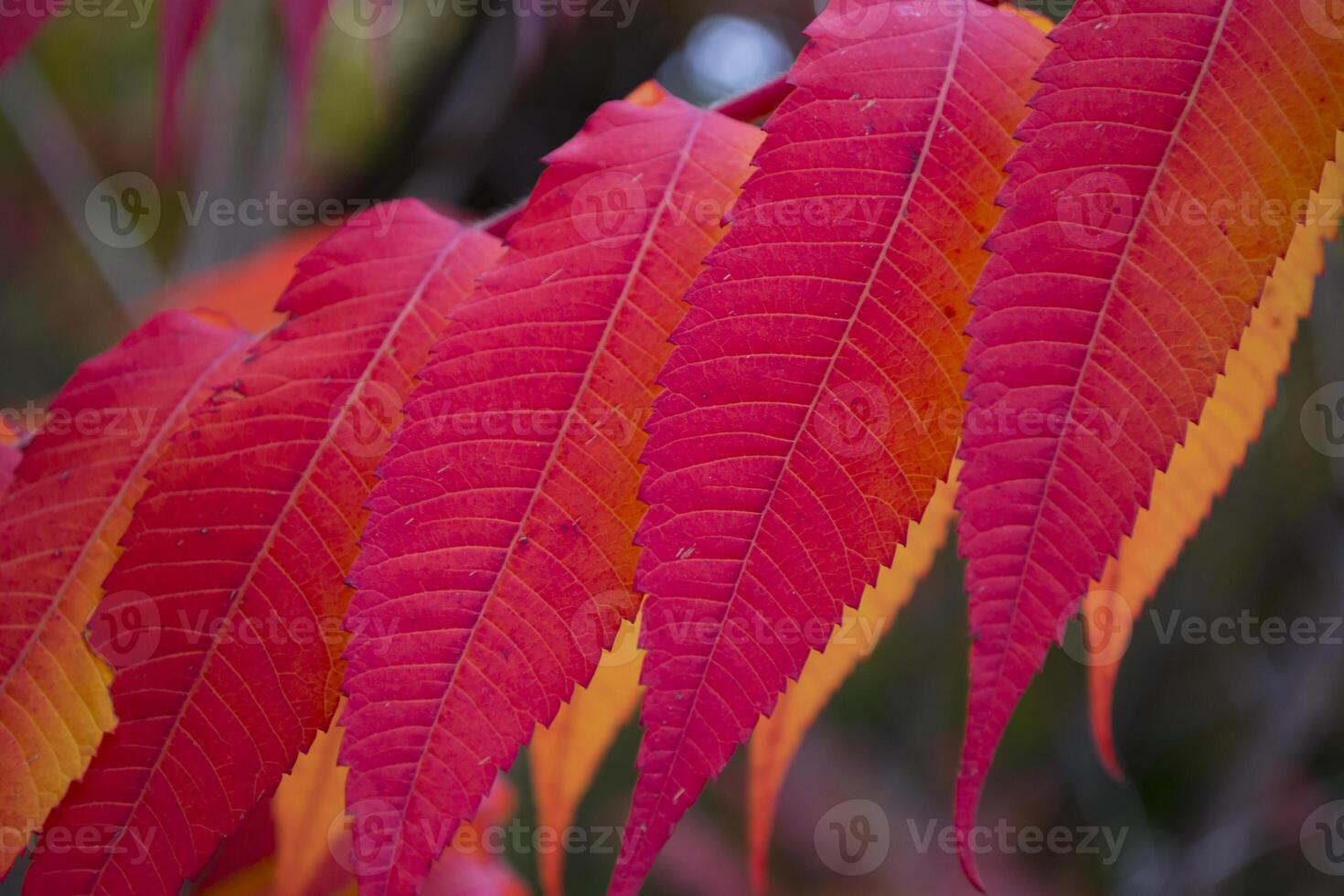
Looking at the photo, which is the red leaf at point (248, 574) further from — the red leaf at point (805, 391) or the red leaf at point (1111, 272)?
the red leaf at point (1111, 272)

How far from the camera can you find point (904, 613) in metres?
3.86

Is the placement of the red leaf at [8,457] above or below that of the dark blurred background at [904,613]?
below

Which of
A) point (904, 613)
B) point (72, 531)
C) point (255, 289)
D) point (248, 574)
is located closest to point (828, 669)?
point (248, 574)

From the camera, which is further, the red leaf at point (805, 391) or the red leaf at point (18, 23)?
the red leaf at point (18, 23)

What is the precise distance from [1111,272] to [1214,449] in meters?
0.25

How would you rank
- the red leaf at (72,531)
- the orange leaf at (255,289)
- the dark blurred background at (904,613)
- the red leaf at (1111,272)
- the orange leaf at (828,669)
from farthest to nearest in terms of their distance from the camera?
1. the dark blurred background at (904,613)
2. the orange leaf at (255,289)
3. the orange leaf at (828,669)
4. the red leaf at (72,531)
5. the red leaf at (1111,272)

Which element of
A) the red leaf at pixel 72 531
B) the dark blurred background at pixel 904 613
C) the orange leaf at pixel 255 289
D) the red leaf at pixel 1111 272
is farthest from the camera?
the dark blurred background at pixel 904 613

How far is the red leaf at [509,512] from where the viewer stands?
0.43 m

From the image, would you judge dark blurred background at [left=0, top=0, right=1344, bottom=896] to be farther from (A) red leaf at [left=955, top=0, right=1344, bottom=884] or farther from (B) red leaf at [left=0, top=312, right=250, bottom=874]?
(A) red leaf at [left=955, top=0, right=1344, bottom=884]

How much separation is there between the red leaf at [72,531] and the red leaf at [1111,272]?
1.64 feet

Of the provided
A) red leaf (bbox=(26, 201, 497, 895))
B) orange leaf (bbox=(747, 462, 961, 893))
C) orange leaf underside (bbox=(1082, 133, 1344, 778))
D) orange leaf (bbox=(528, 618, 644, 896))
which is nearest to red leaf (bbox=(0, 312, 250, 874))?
red leaf (bbox=(26, 201, 497, 895))

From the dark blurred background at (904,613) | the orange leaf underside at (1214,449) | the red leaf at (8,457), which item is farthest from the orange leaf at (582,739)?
the dark blurred background at (904,613)

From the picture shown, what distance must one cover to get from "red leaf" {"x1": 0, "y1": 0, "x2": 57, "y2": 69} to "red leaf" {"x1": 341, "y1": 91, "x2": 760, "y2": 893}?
15.0 inches

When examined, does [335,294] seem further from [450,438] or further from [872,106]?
[872,106]
